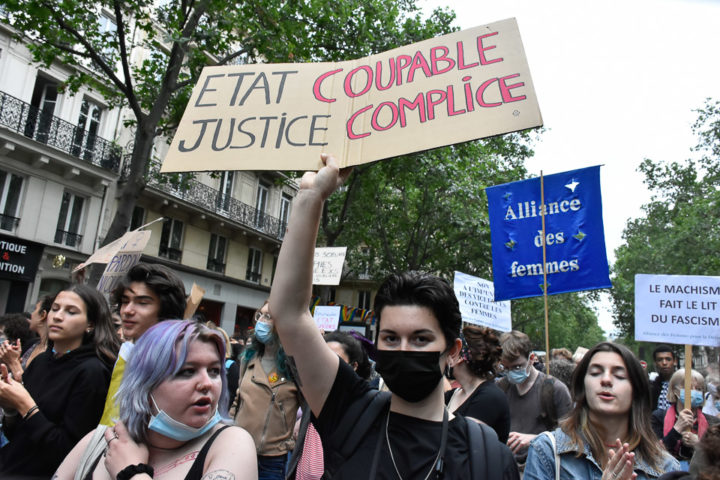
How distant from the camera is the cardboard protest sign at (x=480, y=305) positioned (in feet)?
23.6

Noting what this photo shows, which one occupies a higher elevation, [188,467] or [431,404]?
[431,404]

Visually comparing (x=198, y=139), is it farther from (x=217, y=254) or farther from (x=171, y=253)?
(x=217, y=254)

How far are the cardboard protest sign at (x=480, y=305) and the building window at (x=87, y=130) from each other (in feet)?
52.7

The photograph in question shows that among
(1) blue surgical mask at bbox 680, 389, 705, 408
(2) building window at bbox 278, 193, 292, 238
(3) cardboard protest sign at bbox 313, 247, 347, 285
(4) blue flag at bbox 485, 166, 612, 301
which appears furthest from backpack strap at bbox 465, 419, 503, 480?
(2) building window at bbox 278, 193, 292, 238

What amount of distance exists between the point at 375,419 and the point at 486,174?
20.5 meters

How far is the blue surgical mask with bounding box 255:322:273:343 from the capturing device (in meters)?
4.09

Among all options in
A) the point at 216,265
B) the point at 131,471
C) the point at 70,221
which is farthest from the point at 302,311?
the point at 216,265

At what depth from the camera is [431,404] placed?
A: 1.86 m

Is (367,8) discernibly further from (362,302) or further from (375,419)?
(362,302)

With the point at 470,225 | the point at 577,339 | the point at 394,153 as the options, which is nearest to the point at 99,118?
the point at 470,225

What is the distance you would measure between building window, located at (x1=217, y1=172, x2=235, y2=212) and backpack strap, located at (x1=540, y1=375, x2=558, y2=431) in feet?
71.3

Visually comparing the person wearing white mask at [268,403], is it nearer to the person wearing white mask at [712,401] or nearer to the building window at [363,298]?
the person wearing white mask at [712,401]

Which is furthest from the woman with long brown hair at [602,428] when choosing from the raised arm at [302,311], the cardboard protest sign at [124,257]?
the cardboard protest sign at [124,257]

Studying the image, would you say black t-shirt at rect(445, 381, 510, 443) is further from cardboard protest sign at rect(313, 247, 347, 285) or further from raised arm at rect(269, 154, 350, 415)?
cardboard protest sign at rect(313, 247, 347, 285)
